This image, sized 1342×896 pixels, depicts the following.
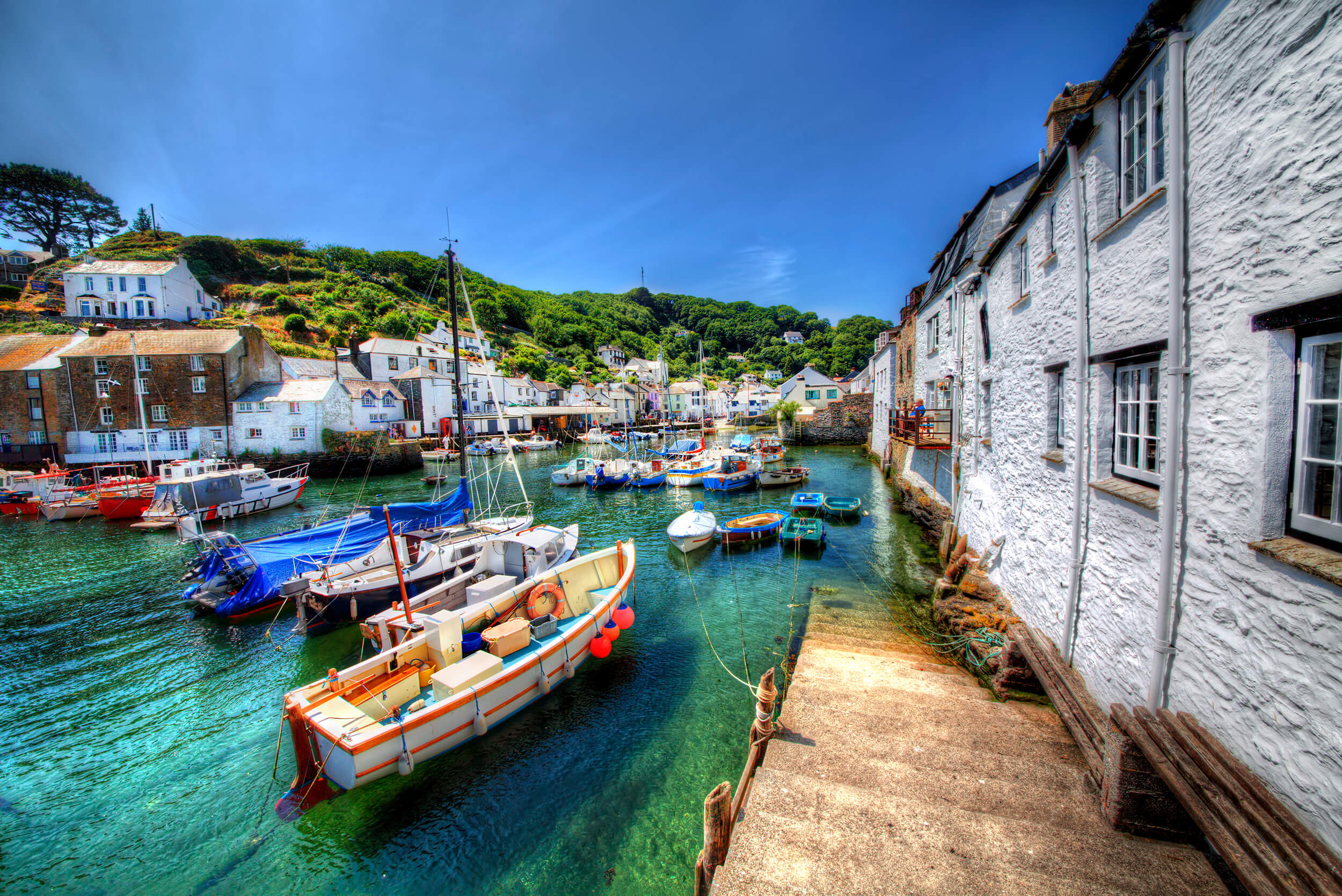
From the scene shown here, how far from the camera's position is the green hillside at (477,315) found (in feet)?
227

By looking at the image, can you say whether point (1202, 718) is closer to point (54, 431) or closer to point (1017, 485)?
point (1017, 485)

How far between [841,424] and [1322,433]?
52634mm

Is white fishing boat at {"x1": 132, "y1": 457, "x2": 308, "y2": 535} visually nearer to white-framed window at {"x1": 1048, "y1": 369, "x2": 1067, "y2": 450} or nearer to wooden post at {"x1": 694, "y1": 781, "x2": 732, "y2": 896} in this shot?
wooden post at {"x1": 694, "y1": 781, "x2": 732, "y2": 896}

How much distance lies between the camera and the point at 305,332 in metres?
63.8

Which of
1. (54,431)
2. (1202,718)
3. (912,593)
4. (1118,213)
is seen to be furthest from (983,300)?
(54,431)

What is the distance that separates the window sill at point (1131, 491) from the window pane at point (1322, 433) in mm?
1378

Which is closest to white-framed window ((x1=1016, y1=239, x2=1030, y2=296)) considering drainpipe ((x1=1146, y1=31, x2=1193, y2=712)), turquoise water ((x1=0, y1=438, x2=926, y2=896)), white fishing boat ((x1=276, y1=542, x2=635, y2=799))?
drainpipe ((x1=1146, y1=31, x2=1193, y2=712))

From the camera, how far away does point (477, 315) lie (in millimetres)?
88812

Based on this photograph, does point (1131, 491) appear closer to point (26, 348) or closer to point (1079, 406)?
point (1079, 406)

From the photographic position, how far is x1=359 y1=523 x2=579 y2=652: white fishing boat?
1007 cm

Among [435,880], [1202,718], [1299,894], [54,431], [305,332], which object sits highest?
[305,332]

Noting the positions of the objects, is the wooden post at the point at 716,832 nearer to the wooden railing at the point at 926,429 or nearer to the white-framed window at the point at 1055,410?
the white-framed window at the point at 1055,410

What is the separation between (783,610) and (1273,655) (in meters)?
10.4

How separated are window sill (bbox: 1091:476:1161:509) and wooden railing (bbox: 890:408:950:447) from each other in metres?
8.88
